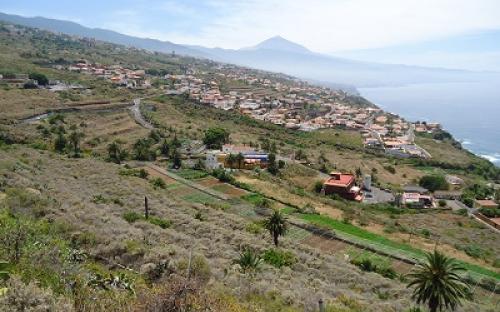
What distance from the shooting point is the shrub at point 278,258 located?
18.5m

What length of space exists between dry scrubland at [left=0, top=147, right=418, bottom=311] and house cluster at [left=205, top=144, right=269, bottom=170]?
1505cm

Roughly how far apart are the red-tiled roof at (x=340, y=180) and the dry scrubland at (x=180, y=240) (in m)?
20.4

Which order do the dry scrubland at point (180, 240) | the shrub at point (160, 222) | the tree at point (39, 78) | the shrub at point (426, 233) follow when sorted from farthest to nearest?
the tree at point (39, 78)
the shrub at point (426, 233)
the shrub at point (160, 222)
the dry scrubland at point (180, 240)

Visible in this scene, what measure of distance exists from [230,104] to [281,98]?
31065 millimetres

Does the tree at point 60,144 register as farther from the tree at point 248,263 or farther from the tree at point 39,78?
the tree at point 39,78

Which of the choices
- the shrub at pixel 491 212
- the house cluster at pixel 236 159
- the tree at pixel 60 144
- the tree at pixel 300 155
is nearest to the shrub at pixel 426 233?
the shrub at pixel 491 212

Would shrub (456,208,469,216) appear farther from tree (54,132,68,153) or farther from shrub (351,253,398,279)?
tree (54,132,68,153)

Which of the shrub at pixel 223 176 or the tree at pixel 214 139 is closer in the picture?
the shrub at pixel 223 176

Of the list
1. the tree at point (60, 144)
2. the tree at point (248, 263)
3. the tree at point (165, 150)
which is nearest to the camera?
the tree at point (248, 263)

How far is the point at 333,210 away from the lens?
123ft

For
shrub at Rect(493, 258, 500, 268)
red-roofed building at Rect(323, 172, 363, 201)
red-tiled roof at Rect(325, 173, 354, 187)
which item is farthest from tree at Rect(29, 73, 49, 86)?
shrub at Rect(493, 258, 500, 268)

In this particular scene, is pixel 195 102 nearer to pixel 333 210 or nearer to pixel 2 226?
pixel 333 210

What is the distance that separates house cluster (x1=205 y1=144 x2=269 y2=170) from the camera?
4628 cm

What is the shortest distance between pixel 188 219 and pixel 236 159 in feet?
85.7
